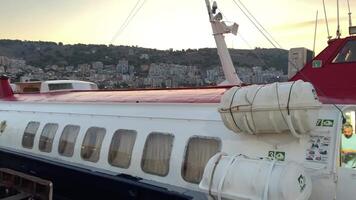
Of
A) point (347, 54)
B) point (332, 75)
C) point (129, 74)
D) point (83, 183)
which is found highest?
point (129, 74)

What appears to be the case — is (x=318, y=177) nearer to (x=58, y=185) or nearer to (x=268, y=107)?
(x=268, y=107)

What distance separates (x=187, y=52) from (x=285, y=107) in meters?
25.2

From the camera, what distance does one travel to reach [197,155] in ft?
22.1

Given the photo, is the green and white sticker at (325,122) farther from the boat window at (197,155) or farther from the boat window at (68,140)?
the boat window at (68,140)

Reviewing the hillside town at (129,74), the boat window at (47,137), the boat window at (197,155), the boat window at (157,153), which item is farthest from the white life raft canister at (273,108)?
the hillside town at (129,74)

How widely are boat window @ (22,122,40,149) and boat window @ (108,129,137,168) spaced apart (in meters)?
3.01

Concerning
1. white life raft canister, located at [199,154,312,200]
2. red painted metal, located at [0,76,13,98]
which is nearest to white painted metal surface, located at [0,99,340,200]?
white life raft canister, located at [199,154,312,200]

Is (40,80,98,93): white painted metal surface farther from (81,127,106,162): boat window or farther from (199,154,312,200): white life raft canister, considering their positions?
(199,154,312,200): white life raft canister

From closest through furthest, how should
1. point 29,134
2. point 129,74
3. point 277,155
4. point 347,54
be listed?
point 277,155, point 347,54, point 29,134, point 129,74

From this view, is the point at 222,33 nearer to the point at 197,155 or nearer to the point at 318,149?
the point at 197,155

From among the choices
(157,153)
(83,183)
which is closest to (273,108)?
(157,153)

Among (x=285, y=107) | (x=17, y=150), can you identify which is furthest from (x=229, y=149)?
(x=17, y=150)

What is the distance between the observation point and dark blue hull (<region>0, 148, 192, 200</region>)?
270 inches

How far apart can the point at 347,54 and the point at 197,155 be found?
3261 millimetres
